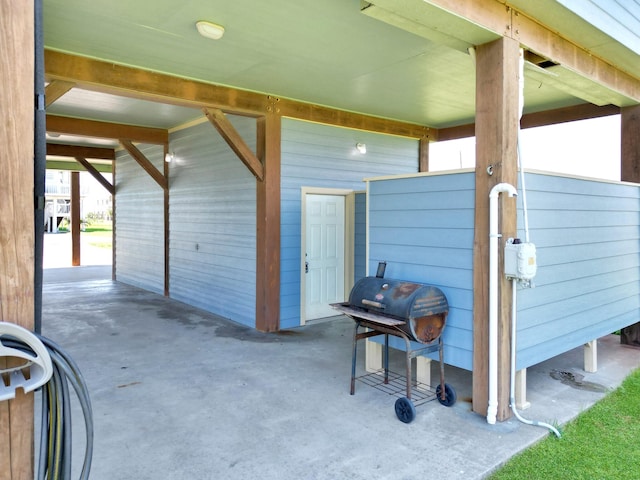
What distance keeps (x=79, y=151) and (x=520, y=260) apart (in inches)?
385

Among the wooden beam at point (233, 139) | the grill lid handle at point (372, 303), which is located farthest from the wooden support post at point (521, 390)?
the wooden beam at point (233, 139)

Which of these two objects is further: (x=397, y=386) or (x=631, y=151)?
(x=631, y=151)

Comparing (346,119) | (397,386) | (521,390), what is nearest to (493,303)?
(521,390)

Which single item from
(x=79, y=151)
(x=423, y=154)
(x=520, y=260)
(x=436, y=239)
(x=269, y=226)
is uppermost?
(x=79, y=151)

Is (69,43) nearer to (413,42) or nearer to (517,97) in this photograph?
(413,42)

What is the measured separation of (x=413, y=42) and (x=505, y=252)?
2.03 metres

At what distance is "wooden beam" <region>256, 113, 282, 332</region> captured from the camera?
18.4ft

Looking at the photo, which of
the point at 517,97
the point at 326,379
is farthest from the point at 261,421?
the point at 517,97

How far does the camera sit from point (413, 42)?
151 inches

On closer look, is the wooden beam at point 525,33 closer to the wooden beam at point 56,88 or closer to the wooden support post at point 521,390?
the wooden support post at point 521,390

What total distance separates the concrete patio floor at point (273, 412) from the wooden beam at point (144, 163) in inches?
128

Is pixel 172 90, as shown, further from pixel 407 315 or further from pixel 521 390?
pixel 521 390

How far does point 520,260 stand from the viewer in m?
2.81

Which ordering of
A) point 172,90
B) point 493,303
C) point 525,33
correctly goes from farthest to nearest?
1. point 172,90
2. point 525,33
3. point 493,303
